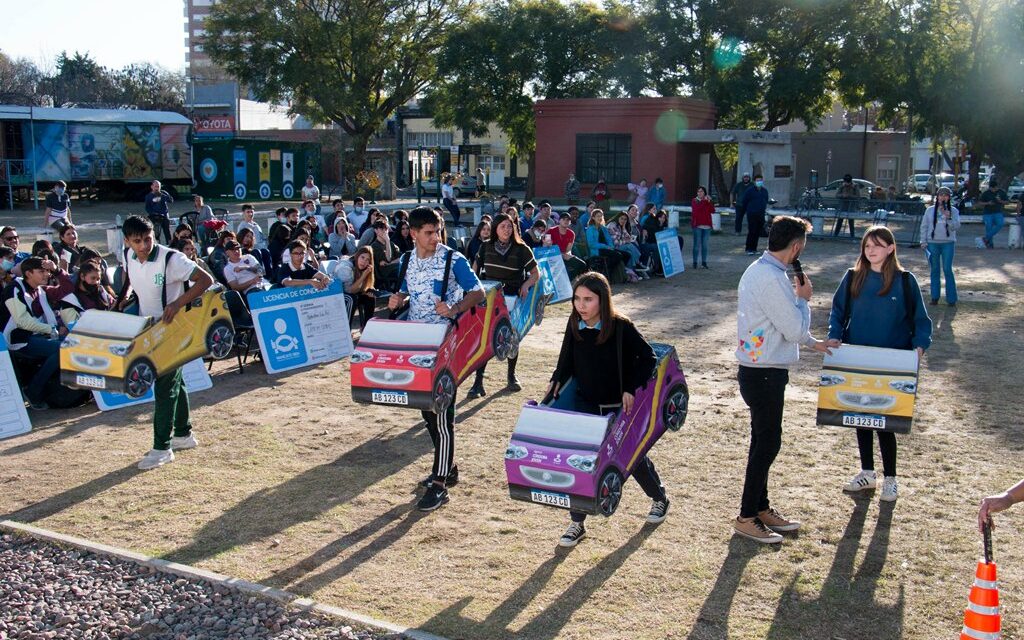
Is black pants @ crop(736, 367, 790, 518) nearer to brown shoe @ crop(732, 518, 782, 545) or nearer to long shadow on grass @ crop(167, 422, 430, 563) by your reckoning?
brown shoe @ crop(732, 518, 782, 545)

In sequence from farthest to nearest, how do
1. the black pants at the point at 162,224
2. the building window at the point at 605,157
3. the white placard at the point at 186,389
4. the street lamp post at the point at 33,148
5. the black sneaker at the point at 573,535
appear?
the building window at the point at 605,157 → the street lamp post at the point at 33,148 → the black pants at the point at 162,224 → the white placard at the point at 186,389 → the black sneaker at the point at 573,535

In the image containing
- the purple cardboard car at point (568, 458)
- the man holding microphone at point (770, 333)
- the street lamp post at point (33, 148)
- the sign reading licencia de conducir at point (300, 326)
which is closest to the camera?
the purple cardboard car at point (568, 458)

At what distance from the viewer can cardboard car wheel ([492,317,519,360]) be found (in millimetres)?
7328

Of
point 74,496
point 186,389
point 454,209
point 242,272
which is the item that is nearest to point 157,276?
point 74,496

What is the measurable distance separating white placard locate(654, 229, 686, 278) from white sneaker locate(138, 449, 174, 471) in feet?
40.5

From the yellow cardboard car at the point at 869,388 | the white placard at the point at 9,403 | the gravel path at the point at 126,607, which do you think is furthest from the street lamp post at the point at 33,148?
the yellow cardboard car at the point at 869,388

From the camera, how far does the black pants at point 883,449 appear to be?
6.20m

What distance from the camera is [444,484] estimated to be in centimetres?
637

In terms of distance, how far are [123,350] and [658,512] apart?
3.70 meters

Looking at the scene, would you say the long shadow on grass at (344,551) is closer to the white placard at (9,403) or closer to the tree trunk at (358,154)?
the white placard at (9,403)

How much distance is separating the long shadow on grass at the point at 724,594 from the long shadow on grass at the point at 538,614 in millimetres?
554

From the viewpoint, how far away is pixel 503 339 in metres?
7.46

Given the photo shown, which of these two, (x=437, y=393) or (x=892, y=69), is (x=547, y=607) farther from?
(x=892, y=69)

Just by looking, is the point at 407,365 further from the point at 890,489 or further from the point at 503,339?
the point at 890,489
